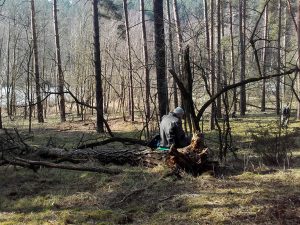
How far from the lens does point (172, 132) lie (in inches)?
314

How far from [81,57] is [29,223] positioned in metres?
25.3

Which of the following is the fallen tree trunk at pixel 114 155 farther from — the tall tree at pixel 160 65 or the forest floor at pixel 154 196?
the tall tree at pixel 160 65

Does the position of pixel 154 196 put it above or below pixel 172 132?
below

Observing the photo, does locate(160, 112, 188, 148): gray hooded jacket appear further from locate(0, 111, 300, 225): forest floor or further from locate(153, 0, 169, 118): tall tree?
locate(153, 0, 169, 118): tall tree

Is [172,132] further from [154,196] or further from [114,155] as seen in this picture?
[154,196]

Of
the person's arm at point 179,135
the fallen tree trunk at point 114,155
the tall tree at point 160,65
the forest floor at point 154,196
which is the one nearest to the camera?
the forest floor at point 154,196

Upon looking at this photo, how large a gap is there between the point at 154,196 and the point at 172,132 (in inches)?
85.7

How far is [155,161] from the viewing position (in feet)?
25.3

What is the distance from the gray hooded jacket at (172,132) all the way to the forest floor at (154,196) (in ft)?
2.71

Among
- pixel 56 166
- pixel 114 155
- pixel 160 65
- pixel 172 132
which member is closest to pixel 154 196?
pixel 172 132

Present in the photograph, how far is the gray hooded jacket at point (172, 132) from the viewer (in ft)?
26.1

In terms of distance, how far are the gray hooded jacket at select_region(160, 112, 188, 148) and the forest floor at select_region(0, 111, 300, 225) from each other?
2.71ft

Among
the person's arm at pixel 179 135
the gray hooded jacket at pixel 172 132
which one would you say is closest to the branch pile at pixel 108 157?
the gray hooded jacket at pixel 172 132

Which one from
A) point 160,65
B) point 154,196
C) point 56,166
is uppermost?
point 160,65
